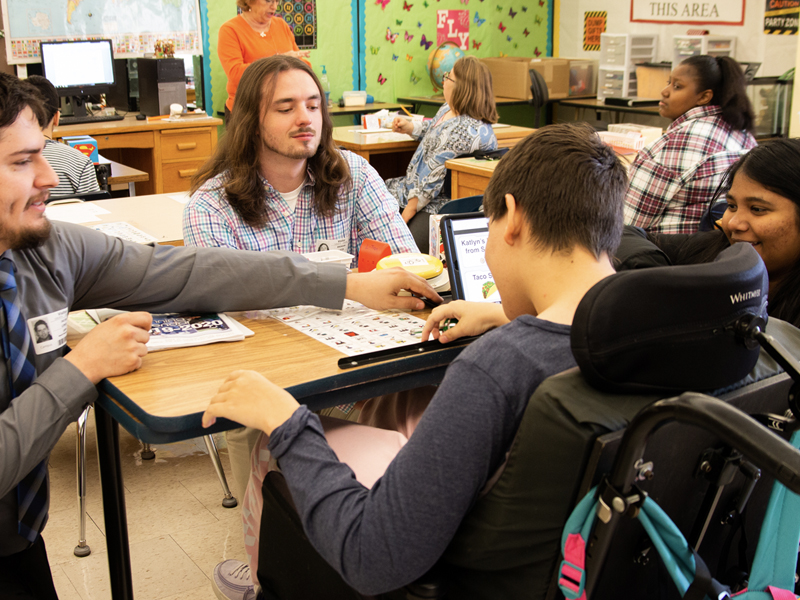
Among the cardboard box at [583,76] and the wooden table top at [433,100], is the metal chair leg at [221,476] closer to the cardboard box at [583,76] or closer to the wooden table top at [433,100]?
the wooden table top at [433,100]

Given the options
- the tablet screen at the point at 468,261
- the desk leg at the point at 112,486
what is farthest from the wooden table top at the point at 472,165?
the desk leg at the point at 112,486

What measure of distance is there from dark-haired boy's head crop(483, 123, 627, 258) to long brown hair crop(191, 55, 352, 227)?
1.21m

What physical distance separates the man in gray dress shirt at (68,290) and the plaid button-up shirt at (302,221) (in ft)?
1.52

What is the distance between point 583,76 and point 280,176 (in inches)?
234

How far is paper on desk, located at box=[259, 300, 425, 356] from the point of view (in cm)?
143

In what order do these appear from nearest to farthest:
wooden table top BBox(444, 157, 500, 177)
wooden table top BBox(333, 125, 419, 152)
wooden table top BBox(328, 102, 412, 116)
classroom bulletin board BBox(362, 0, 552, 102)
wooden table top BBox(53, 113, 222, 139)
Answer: wooden table top BBox(444, 157, 500, 177), wooden table top BBox(333, 125, 419, 152), wooden table top BBox(53, 113, 222, 139), wooden table top BBox(328, 102, 412, 116), classroom bulletin board BBox(362, 0, 552, 102)

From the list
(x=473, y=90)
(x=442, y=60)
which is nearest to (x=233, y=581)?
(x=473, y=90)

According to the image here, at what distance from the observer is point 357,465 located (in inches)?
49.9

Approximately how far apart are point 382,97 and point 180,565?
20.0ft

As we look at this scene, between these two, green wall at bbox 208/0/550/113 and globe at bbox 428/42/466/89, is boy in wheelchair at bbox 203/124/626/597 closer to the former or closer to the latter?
green wall at bbox 208/0/550/113

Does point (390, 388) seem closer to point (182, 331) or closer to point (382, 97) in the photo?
point (182, 331)

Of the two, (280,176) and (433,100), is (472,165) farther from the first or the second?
(433,100)

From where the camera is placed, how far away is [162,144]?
18.0 feet

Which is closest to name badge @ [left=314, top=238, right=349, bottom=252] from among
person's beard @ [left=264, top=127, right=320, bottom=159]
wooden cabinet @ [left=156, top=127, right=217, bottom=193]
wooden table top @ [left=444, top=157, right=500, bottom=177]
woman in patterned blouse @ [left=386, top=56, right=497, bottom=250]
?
person's beard @ [left=264, top=127, right=320, bottom=159]
